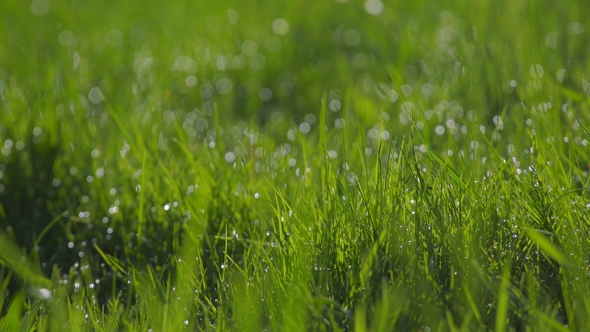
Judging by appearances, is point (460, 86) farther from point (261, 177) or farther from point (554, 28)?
point (261, 177)

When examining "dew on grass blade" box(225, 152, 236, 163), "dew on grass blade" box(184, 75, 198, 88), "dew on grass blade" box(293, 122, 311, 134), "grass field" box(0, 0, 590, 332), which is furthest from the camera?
"dew on grass blade" box(184, 75, 198, 88)

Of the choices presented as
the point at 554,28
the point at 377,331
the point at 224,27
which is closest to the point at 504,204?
the point at 377,331

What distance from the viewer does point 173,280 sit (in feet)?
5.28

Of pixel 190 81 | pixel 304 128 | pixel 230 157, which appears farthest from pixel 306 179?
pixel 190 81

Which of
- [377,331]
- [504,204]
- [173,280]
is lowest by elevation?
[173,280]

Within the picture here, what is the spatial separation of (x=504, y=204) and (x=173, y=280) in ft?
2.76

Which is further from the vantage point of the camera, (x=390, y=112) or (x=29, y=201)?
(x=390, y=112)

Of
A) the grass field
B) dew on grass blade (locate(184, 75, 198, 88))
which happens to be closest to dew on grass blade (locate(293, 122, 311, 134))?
the grass field

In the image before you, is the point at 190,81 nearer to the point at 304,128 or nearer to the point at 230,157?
the point at 304,128

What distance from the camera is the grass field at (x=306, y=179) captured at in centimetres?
134

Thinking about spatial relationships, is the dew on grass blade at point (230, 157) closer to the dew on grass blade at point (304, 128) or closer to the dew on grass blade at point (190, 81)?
the dew on grass blade at point (304, 128)

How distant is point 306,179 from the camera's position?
68.9 inches

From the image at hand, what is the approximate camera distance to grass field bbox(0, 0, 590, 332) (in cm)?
134

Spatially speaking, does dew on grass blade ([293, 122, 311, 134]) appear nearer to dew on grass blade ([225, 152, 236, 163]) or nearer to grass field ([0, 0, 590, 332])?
grass field ([0, 0, 590, 332])
